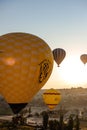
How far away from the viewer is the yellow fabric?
1075 inches

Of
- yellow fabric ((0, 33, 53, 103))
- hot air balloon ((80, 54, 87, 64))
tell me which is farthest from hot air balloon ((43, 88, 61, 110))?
yellow fabric ((0, 33, 53, 103))

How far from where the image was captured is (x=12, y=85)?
89.7 ft

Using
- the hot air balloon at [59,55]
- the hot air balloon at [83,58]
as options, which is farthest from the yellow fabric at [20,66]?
the hot air balloon at [83,58]

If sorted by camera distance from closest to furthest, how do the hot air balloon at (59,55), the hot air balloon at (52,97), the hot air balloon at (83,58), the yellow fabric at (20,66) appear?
the yellow fabric at (20,66) → the hot air balloon at (59,55) → the hot air balloon at (52,97) → the hot air balloon at (83,58)

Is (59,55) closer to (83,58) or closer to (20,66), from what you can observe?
(83,58)

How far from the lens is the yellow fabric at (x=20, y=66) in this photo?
27.3 meters

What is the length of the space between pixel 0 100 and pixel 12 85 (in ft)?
437

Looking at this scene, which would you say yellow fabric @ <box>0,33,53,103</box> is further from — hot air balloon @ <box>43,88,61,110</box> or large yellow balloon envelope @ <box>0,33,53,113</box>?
hot air balloon @ <box>43,88,61,110</box>

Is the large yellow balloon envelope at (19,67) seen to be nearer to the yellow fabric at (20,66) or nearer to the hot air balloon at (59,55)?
the yellow fabric at (20,66)

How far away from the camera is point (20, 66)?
89.7 ft

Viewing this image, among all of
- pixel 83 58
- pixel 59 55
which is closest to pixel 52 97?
pixel 59 55

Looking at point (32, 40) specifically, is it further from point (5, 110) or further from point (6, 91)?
point (5, 110)

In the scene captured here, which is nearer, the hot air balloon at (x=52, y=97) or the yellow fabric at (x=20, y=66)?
the yellow fabric at (x=20, y=66)

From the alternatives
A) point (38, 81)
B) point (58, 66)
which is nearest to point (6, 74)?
point (38, 81)
